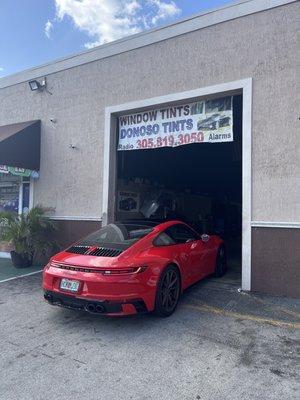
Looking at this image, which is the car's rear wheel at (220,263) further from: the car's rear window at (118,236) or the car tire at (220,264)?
the car's rear window at (118,236)

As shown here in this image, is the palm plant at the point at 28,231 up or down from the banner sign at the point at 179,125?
down

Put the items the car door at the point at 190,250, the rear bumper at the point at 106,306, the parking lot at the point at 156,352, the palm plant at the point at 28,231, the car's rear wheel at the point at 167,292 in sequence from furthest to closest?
the palm plant at the point at 28,231 < the car door at the point at 190,250 < the car's rear wheel at the point at 167,292 < the rear bumper at the point at 106,306 < the parking lot at the point at 156,352

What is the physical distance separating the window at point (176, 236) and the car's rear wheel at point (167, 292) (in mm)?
458

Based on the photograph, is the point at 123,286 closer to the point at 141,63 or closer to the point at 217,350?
the point at 217,350

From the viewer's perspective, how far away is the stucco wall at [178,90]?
6.42 meters

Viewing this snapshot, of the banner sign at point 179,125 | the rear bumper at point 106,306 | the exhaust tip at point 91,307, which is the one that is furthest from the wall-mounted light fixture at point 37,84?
the exhaust tip at point 91,307

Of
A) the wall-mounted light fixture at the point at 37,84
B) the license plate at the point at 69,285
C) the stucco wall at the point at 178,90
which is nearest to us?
the license plate at the point at 69,285

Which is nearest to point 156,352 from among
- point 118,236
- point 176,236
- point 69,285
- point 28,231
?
point 69,285

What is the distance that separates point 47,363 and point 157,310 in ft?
5.46

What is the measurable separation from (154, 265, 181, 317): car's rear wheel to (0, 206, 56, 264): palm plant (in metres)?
4.79

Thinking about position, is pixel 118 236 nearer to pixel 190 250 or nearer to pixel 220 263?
pixel 190 250

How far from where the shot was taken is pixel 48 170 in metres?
9.76

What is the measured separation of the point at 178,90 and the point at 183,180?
7.78 m

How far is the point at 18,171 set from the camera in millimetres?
9336
